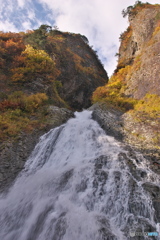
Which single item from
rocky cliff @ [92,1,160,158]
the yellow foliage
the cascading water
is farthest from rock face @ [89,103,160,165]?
the yellow foliage

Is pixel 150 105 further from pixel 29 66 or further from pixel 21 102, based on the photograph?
pixel 29 66

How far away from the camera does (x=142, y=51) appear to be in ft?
74.6

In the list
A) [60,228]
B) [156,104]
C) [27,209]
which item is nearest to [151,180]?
[60,228]

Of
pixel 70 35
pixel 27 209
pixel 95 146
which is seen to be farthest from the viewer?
pixel 70 35

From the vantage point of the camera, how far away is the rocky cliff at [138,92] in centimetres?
1066

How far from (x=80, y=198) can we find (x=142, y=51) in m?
23.1

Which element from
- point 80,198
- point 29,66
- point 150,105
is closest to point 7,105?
point 29,66

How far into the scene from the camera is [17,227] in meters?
5.93

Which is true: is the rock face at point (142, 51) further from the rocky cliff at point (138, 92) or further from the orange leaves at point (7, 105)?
the orange leaves at point (7, 105)

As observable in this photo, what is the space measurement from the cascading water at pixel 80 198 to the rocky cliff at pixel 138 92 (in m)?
2.00

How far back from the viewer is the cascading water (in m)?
5.42

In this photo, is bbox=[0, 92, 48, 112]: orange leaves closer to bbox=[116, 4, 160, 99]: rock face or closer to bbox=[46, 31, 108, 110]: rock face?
bbox=[116, 4, 160, 99]: rock face

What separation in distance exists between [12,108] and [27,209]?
367 inches

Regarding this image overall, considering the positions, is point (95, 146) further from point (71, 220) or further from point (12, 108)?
point (12, 108)
